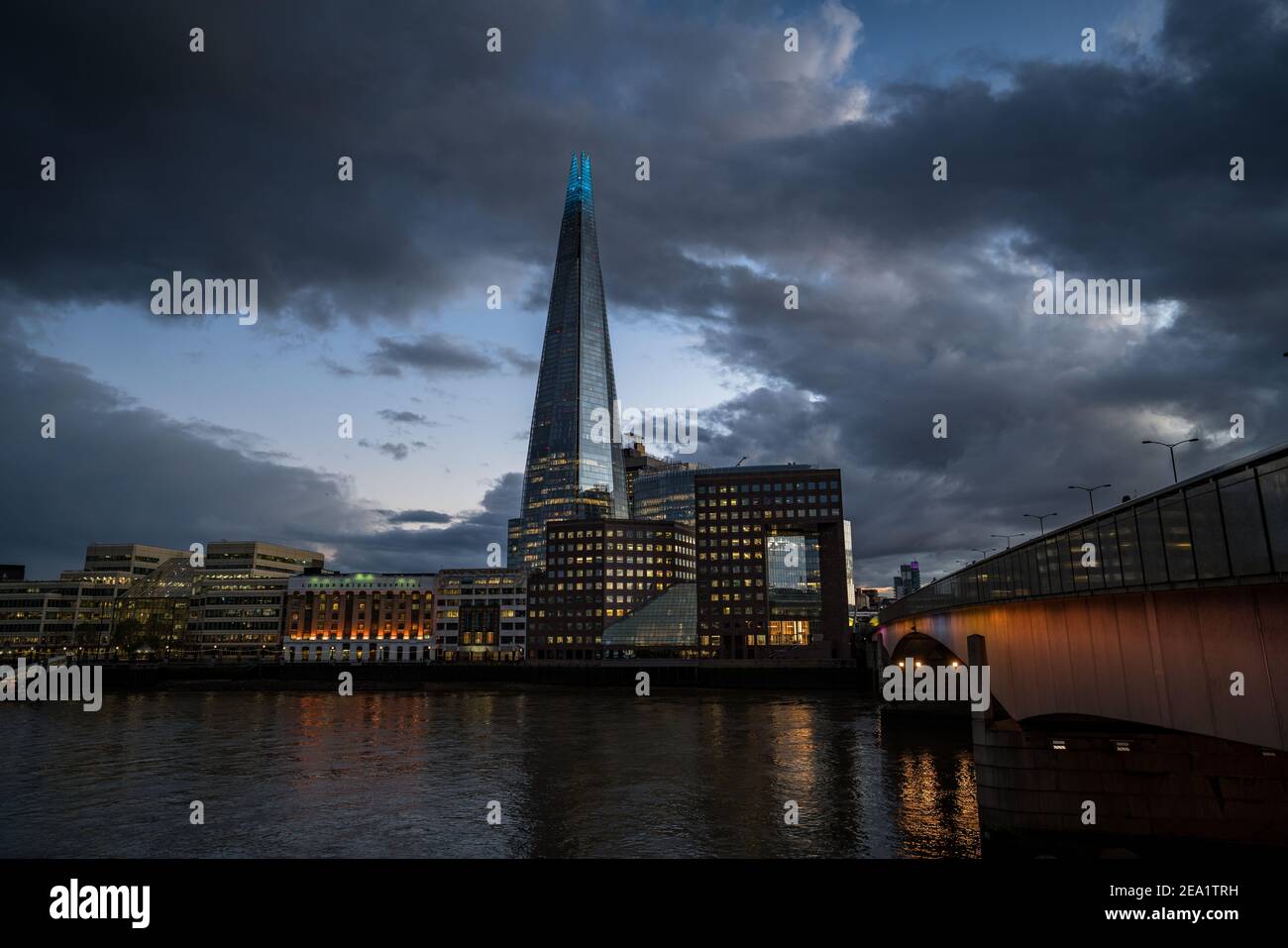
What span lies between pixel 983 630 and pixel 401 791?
31747mm

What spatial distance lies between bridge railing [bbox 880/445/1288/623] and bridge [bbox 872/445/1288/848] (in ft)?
0.12

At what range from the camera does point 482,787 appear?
43688 millimetres

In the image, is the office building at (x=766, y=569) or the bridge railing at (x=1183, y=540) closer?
the bridge railing at (x=1183, y=540)

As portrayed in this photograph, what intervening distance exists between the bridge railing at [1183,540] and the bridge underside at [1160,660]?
0.69m

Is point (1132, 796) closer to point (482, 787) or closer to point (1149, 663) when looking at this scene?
point (1149, 663)

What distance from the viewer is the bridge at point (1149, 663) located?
1427 centimetres

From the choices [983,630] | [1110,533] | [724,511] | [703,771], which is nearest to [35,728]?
[703,771]

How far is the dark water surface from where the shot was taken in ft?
104

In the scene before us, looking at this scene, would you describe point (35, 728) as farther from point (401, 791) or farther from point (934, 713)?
point (934, 713)

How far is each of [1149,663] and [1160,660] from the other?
63 centimetres
